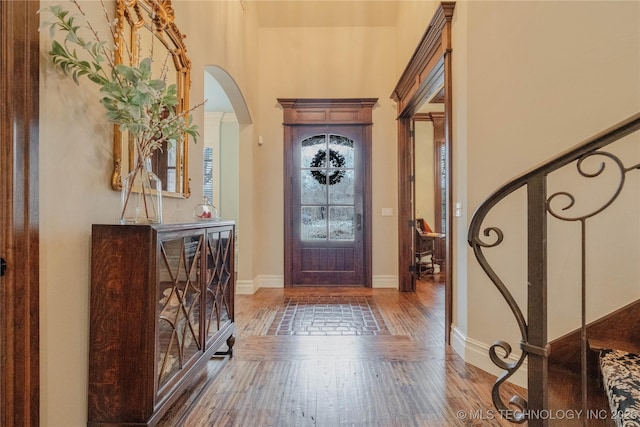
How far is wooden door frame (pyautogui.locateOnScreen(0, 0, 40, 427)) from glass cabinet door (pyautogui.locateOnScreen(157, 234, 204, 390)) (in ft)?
1.42

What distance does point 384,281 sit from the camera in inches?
191

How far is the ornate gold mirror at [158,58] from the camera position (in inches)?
65.0

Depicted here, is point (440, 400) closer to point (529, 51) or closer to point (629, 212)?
point (629, 212)

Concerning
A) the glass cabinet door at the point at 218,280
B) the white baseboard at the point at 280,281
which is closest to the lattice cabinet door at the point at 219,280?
the glass cabinet door at the point at 218,280

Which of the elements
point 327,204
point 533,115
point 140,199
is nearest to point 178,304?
point 140,199

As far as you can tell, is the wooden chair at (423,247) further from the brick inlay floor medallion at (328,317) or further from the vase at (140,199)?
the vase at (140,199)

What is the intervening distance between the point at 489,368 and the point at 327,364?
1090 millimetres

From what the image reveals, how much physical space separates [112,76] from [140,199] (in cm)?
58

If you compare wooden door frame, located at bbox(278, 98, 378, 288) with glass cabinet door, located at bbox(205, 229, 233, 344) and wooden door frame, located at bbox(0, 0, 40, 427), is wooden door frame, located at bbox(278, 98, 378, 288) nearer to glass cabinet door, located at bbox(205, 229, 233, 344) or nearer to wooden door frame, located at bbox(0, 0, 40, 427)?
glass cabinet door, located at bbox(205, 229, 233, 344)

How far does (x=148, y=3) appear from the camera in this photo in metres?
1.90

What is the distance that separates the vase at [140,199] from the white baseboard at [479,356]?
86.4 inches

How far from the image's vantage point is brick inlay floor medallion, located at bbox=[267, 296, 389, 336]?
3.07 metres

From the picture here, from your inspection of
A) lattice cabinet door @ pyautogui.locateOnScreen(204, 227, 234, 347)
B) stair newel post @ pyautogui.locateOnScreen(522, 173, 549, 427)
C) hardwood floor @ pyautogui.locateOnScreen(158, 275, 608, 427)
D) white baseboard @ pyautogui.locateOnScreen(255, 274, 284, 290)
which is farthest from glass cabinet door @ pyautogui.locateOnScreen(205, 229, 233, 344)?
white baseboard @ pyautogui.locateOnScreen(255, 274, 284, 290)

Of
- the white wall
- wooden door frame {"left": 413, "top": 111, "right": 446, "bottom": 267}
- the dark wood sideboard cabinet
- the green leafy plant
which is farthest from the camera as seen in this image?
wooden door frame {"left": 413, "top": 111, "right": 446, "bottom": 267}
